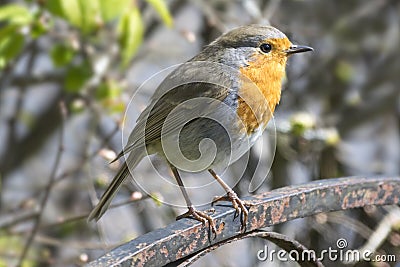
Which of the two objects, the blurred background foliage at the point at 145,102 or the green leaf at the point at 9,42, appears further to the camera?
the blurred background foliage at the point at 145,102

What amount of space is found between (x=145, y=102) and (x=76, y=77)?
0.43 metres

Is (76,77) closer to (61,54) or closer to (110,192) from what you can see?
(61,54)

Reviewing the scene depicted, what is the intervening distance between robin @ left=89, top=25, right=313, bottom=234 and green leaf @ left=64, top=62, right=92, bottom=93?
33.1 inches

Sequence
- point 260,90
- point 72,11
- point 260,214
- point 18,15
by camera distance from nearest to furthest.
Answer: point 260,214, point 260,90, point 72,11, point 18,15

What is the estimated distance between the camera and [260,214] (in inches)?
90.6

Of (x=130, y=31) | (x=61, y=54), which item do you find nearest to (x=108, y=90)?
(x=61, y=54)

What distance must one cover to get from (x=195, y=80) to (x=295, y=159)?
181 cm

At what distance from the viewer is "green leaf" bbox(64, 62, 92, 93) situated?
3670mm

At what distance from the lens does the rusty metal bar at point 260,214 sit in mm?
Answer: 1886

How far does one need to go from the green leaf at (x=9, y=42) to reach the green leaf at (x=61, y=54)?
330mm

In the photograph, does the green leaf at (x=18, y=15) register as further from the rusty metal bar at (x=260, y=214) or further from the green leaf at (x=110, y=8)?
the rusty metal bar at (x=260, y=214)

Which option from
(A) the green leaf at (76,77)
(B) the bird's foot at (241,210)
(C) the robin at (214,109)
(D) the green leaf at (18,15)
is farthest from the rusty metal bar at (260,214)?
(A) the green leaf at (76,77)

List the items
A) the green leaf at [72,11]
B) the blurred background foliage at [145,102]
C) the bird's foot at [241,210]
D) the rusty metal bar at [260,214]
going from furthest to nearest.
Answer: the blurred background foliage at [145,102] < the green leaf at [72,11] < the bird's foot at [241,210] < the rusty metal bar at [260,214]

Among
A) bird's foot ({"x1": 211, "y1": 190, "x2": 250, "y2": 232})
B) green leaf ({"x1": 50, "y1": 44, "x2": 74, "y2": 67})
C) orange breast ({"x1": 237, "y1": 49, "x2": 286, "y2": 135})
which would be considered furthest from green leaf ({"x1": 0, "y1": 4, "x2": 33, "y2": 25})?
bird's foot ({"x1": 211, "y1": 190, "x2": 250, "y2": 232})
